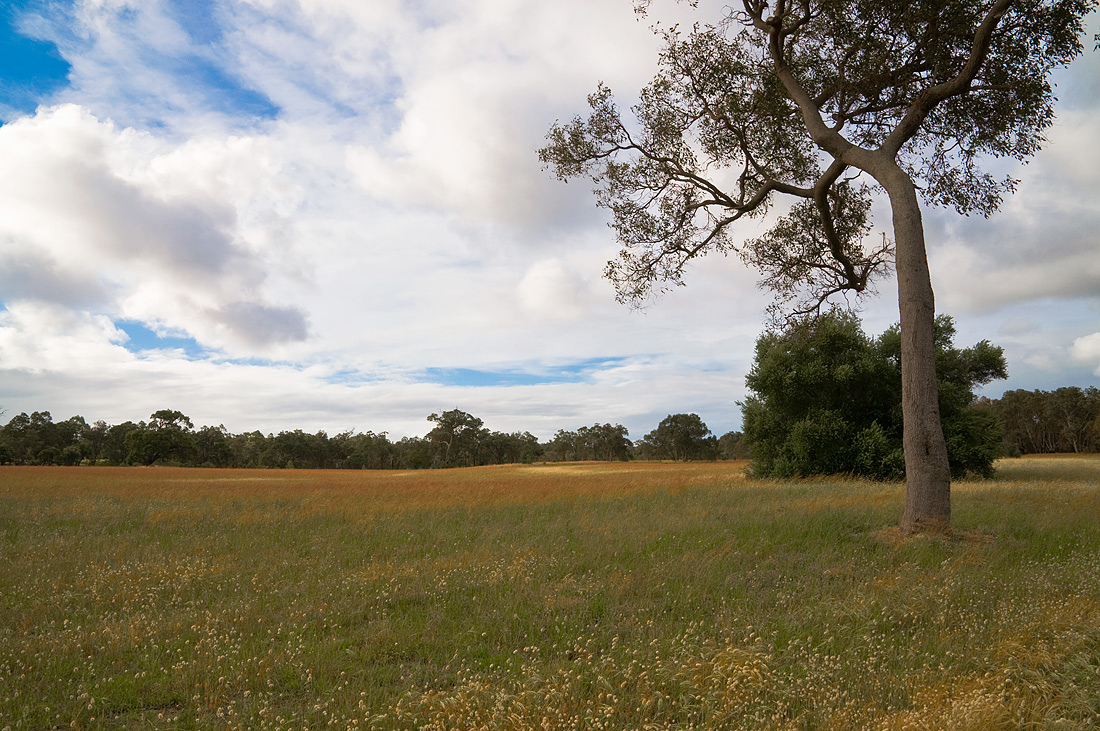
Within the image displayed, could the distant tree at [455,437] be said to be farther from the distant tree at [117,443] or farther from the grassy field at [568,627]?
the grassy field at [568,627]

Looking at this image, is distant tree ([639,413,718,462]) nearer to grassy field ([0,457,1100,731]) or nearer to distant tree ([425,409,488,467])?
distant tree ([425,409,488,467])

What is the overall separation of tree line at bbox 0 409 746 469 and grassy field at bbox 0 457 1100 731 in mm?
75587

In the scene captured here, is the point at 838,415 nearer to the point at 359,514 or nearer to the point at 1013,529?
the point at 1013,529

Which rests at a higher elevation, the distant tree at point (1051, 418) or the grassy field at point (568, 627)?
the distant tree at point (1051, 418)

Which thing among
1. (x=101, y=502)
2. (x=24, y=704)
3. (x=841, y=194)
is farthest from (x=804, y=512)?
(x=101, y=502)

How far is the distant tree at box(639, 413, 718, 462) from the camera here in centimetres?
10862

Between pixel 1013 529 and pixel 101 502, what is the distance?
85.4 ft

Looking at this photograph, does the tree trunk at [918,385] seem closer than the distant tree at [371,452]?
Yes

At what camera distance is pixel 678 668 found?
504 centimetres

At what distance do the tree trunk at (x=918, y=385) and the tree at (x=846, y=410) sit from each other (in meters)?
16.6

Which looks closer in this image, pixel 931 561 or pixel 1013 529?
pixel 931 561

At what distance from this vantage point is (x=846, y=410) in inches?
1152

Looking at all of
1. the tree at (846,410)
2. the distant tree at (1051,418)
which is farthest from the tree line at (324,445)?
the tree at (846,410)

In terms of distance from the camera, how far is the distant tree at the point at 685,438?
109m
